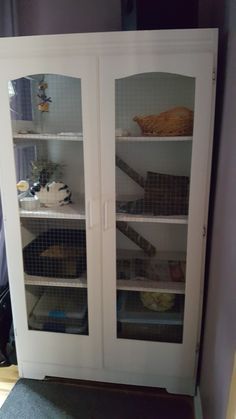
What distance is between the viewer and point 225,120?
128 cm

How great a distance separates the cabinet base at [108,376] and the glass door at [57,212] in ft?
0.17

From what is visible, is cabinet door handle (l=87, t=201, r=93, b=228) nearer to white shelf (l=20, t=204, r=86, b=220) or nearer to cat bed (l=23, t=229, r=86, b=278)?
white shelf (l=20, t=204, r=86, b=220)

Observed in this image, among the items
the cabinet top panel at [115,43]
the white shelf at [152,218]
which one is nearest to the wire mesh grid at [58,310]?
the white shelf at [152,218]

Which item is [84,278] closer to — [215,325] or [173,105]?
[215,325]

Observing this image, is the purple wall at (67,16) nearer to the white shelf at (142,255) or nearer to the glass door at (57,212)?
the glass door at (57,212)

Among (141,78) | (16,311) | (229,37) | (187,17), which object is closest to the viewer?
(229,37)

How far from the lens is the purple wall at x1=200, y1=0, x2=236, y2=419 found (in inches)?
43.0

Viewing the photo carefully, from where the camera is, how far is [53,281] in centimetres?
168

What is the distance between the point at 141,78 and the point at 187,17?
45cm

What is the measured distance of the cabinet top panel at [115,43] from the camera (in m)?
1.26

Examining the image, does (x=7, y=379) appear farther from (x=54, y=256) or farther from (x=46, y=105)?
(x=46, y=105)

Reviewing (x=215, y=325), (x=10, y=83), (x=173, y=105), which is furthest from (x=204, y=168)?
(x=10, y=83)

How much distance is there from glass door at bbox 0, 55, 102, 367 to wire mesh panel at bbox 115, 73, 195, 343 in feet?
0.46

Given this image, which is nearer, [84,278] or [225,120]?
[225,120]
